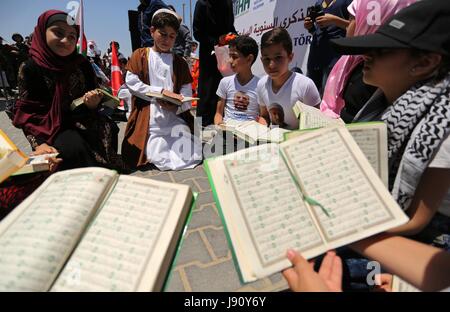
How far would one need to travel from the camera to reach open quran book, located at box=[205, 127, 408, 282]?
A: 0.75m

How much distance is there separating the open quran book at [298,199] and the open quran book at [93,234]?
164mm

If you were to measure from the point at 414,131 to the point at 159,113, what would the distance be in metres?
2.62

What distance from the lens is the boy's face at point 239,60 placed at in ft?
9.12

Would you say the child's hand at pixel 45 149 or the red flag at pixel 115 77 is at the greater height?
the red flag at pixel 115 77

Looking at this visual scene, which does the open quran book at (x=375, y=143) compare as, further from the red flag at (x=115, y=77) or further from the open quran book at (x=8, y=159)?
the red flag at (x=115, y=77)

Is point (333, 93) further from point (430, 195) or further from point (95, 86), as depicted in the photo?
point (95, 86)

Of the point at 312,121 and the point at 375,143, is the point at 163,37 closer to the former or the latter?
the point at 312,121

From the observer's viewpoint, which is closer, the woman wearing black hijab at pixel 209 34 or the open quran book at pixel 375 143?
the open quran book at pixel 375 143

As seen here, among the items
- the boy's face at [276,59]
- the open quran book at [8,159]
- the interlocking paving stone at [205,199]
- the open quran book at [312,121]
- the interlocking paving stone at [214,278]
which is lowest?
the interlocking paving stone at [214,278]

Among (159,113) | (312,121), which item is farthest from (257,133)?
(159,113)

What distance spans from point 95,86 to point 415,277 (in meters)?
2.71

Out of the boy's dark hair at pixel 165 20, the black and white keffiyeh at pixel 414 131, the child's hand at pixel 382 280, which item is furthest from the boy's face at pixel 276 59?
the child's hand at pixel 382 280

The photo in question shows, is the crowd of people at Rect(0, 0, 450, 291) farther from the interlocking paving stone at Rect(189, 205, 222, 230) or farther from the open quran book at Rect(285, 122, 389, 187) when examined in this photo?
the interlocking paving stone at Rect(189, 205, 222, 230)
